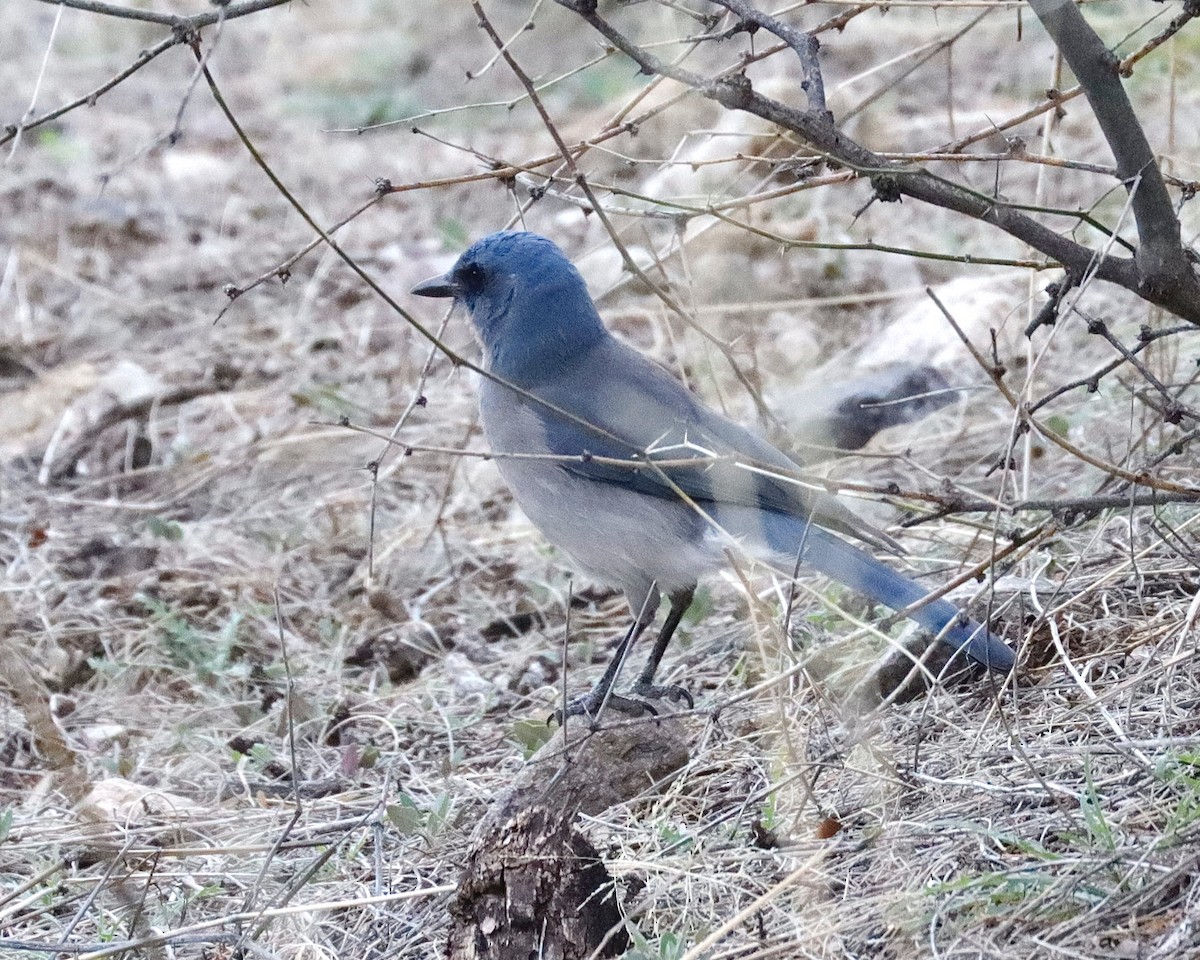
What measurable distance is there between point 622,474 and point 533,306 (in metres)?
0.66

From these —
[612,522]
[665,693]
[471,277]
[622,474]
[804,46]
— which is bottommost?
[665,693]

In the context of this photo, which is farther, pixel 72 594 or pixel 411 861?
pixel 72 594

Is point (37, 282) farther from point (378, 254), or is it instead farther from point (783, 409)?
point (783, 409)

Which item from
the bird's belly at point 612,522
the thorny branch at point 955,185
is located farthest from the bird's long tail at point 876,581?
the thorny branch at point 955,185

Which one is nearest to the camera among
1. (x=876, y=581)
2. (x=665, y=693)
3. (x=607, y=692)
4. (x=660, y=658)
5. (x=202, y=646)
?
(x=876, y=581)

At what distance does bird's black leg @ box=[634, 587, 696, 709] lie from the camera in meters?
3.85

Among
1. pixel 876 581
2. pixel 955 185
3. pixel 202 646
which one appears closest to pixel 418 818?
pixel 876 581

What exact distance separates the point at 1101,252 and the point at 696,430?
1.43 metres

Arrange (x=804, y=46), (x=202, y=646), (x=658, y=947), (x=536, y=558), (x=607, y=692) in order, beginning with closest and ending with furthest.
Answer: (x=658, y=947), (x=804, y=46), (x=607, y=692), (x=202, y=646), (x=536, y=558)

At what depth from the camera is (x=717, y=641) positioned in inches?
167

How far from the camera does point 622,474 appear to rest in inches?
153

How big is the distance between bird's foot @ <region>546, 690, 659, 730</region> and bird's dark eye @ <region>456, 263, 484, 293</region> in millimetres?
1299

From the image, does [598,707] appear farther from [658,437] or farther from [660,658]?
[658,437]

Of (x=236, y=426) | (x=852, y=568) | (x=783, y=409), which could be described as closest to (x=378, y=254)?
(x=236, y=426)
